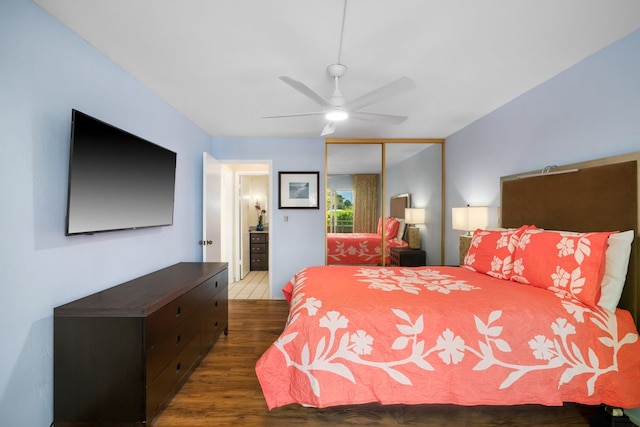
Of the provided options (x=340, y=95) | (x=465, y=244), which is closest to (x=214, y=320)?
(x=340, y=95)

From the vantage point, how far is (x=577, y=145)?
216 cm

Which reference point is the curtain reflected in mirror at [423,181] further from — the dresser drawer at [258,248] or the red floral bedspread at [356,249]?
the dresser drawer at [258,248]

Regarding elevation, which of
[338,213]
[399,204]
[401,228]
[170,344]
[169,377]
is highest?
[399,204]

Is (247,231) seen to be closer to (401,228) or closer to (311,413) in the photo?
(401,228)

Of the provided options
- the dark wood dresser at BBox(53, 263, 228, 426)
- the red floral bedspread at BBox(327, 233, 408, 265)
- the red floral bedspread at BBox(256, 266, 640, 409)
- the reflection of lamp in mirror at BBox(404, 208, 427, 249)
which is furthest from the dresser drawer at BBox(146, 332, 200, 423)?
the reflection of lamp in mirror at BBox(404, 208, 427, 249)

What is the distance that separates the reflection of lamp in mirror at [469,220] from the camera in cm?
313

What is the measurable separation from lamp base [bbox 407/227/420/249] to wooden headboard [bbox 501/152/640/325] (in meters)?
1.42

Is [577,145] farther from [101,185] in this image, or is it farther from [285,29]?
[101,185]

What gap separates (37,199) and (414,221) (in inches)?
154

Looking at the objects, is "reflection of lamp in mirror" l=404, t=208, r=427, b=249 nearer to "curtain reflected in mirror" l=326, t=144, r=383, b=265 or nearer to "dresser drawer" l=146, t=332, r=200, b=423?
"curtain reflected in mirror" l=326, t=144, r=383, b=265

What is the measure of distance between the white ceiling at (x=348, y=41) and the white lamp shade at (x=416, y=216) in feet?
5.49

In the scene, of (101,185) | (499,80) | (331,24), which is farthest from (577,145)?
(101,185)

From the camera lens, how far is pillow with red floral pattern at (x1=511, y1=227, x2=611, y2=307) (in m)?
1.64

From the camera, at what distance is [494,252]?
92.3 inches
